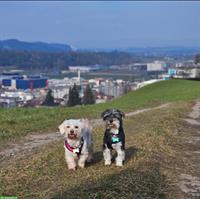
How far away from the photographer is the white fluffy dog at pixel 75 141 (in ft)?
22.3

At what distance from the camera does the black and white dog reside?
6827 millimetres

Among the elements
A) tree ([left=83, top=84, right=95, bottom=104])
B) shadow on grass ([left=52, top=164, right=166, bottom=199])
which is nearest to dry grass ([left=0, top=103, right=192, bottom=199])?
shadow on grass ([left=52, top=164, right=166, bottom=199])

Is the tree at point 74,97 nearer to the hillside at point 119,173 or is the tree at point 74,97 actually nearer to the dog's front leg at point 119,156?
the hillside at point 119,173

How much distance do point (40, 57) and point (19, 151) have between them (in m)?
132

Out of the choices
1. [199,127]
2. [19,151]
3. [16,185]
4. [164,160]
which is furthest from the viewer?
[199,127]

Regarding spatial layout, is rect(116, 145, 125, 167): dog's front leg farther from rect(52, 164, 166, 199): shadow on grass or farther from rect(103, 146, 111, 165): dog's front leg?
rect(52, 164, 166, 199): shadow on grass

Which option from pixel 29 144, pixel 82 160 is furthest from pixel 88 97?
pixel 82 160

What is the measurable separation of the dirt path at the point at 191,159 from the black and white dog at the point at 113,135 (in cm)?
96

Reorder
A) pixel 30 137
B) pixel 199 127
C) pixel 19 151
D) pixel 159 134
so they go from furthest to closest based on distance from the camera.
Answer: pixel 199 127 < pixel 30 137 < pixel 159 134 < pixel 19 151

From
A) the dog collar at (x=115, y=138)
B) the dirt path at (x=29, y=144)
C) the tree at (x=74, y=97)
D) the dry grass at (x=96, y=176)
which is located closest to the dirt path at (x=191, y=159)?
the dry grass at (x=96, y=176)

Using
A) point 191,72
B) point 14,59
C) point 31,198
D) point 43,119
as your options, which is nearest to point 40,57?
point 14,59

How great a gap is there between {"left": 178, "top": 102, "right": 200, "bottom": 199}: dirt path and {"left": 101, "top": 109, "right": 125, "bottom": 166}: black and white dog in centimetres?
96

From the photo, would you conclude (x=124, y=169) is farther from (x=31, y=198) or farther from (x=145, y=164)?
(x=31, y=198)

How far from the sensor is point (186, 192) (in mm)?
6223
